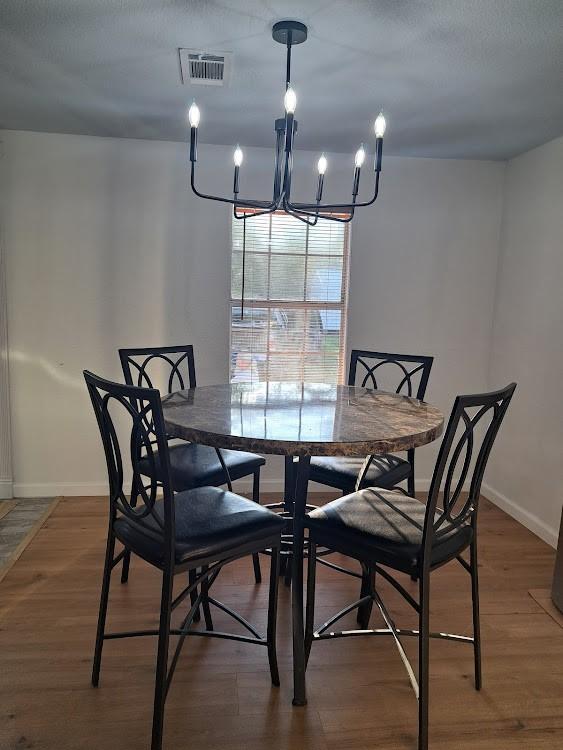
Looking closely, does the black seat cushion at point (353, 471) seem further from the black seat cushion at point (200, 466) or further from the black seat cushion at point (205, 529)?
the black seat cushion at point (205, 529)

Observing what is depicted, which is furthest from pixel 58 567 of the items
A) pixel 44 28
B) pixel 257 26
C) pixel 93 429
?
pixel 257 26

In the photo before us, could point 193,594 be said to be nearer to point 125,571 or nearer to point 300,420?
point 125,571

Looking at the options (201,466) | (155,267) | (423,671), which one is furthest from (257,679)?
(155,267)

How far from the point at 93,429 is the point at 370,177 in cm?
238

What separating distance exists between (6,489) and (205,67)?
2657 mm

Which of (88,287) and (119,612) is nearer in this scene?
(119,612)

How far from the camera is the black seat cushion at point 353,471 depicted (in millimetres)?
2287

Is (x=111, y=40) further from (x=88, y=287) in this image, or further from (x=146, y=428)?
(x=88, y=287)

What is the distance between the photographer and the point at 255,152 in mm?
3320

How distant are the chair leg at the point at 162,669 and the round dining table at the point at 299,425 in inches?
16.5

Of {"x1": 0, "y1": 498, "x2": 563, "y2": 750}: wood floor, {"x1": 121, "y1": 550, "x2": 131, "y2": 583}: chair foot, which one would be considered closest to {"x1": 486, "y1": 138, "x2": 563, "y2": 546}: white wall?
{"x1": 0, "y1": 498, "x2": 563, "y2": 750}: wood floor

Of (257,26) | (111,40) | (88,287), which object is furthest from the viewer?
(88,287)

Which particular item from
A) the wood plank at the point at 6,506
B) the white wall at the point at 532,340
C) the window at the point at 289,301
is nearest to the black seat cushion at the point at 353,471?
the white wall at the point at 532,340

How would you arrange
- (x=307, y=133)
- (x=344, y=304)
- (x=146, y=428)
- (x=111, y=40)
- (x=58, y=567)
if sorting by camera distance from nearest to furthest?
(x=146, y=428) < (x=111, y=40) < (x=58, y=567) < (x=307, y=133) < (x=344, y=304)
